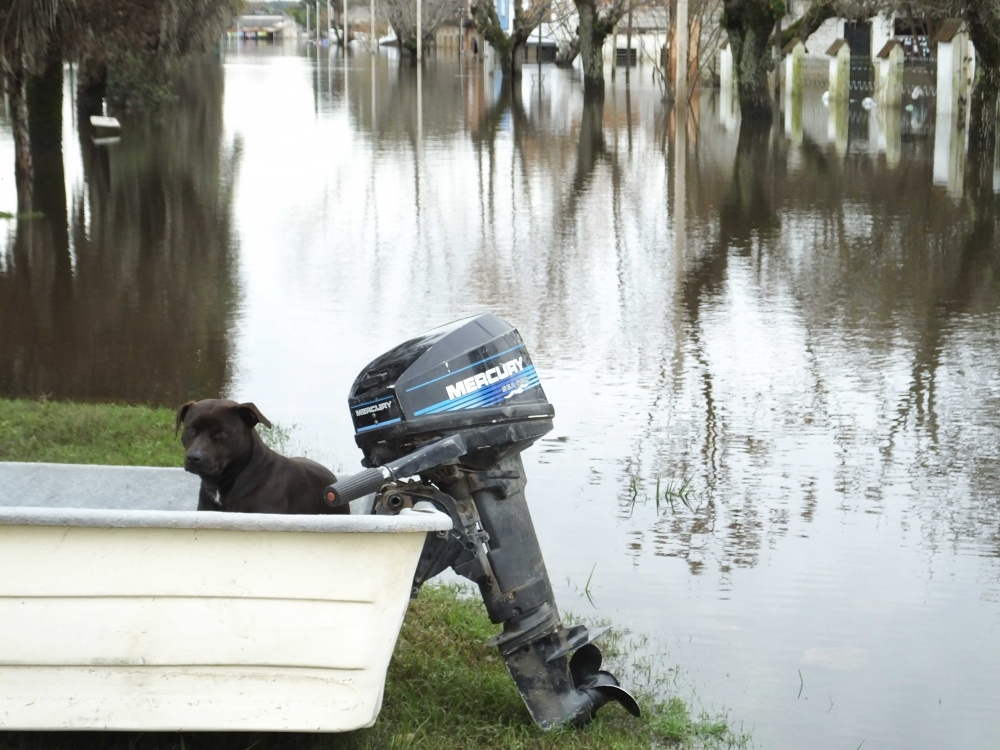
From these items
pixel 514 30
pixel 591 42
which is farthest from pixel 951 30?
pixel 514 30

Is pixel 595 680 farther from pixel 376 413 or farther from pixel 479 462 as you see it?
pixel 376 413

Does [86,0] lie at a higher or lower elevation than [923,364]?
higher

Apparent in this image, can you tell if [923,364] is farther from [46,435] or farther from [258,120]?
[258,120]

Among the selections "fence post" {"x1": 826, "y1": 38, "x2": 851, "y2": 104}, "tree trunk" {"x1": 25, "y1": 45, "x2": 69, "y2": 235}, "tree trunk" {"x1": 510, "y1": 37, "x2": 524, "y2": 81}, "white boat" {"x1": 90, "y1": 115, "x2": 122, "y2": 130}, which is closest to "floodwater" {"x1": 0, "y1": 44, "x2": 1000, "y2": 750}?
"tree trunk" {"x1": 25, "y1": 45, "x2": 69, "y2": 235}

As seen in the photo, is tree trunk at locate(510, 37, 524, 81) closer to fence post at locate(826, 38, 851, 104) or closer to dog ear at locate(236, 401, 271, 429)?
fence post at locate(826, 38, 851, 104)

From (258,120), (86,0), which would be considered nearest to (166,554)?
(86,0)

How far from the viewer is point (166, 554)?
420cm

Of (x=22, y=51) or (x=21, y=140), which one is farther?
(x=21, y=140)

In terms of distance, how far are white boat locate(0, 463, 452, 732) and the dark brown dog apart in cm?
49

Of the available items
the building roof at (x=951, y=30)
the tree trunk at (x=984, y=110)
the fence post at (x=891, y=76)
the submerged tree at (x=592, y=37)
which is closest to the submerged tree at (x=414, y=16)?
the submerged tree at (x=592, y=37)

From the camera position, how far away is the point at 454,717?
16.5 feet

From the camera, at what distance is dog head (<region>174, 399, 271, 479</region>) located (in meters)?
4.67

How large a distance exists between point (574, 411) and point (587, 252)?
6512 mm

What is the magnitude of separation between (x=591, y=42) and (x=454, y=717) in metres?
51.0
